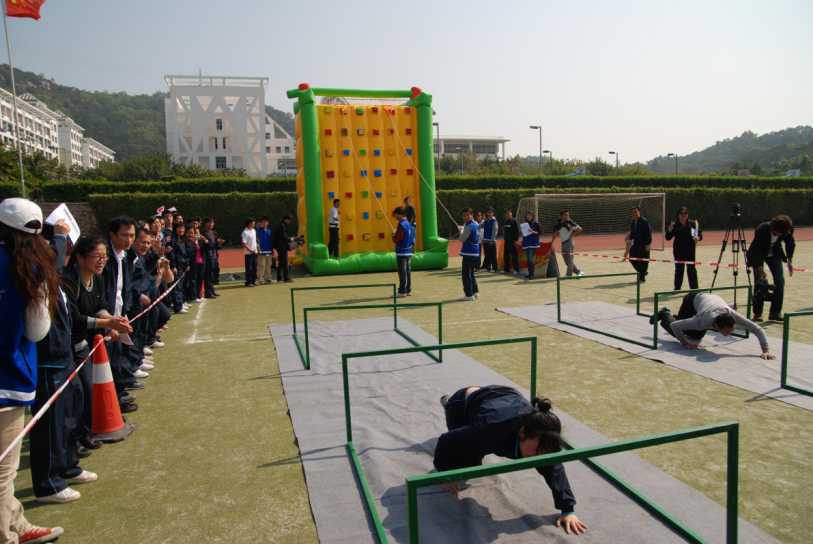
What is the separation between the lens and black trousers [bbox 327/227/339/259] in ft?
51.8

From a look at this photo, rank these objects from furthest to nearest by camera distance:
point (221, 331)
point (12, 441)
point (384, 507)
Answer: point (221, 331)
point (384, 507)
point (12, 441)

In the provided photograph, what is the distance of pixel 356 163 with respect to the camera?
16.2 metres

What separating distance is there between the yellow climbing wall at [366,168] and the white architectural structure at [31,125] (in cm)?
8260

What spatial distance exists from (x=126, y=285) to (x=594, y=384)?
512 cm

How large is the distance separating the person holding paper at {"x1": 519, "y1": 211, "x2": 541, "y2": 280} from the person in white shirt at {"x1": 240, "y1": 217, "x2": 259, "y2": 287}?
7005 millimetres

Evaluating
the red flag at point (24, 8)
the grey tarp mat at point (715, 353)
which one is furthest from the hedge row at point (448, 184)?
the grey tarp mat at point (715, 353)

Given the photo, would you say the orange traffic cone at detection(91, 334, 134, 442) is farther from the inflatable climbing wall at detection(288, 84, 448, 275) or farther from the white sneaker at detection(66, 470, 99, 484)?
the inflatable climbing wall at detection(288, 84, 448, 275)

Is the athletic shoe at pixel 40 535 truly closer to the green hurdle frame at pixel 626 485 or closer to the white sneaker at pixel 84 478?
the white sneaker at pixel 84 478

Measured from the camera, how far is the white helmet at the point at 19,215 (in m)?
3.03

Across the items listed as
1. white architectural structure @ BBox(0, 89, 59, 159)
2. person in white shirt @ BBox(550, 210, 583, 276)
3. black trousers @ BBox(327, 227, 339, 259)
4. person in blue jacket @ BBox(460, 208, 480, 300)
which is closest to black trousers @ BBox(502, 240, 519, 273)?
person in white shirt @ BBox(550, 210, 583, 276)

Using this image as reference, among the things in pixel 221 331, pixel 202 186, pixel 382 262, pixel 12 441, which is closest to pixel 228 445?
pixel 12 441

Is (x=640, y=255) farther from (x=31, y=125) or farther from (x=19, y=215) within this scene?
(x=31, y=125)

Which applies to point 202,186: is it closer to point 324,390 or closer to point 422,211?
point 422,211

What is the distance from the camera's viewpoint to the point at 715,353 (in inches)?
281
